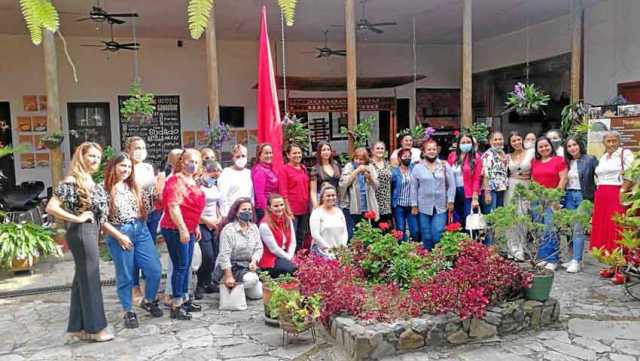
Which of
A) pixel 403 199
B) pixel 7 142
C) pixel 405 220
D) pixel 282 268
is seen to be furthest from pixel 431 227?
pixel 7 142

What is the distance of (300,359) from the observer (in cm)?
353

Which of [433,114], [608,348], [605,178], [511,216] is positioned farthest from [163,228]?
[433,114]

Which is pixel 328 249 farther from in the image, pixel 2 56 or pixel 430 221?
pixel 2 56

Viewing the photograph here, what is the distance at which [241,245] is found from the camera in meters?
4.56

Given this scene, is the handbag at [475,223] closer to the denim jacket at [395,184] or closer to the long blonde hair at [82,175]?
the denim jacket at [395,184]

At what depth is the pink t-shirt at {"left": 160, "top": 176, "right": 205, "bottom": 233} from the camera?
4082mm

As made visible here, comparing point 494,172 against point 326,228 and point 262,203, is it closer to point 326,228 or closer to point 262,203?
point 326,228

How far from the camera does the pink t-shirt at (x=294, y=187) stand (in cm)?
536

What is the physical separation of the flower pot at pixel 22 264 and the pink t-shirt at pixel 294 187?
2.65 m

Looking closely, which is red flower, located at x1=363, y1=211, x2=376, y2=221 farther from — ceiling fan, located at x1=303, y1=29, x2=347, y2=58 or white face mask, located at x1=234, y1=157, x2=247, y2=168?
ceiling fan, located at x1=303, y1=29, x2=347, y2=58

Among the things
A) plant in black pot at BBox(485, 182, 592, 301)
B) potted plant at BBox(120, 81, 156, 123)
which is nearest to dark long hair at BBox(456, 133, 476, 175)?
plant in black pot at BBox(485, 182, 592, 301)

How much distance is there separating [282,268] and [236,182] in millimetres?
963

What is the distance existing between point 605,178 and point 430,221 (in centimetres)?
170

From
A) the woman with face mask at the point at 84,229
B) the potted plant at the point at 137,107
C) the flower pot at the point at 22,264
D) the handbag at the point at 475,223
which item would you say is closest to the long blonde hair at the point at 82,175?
the woman with face mask at the point at 84,229
